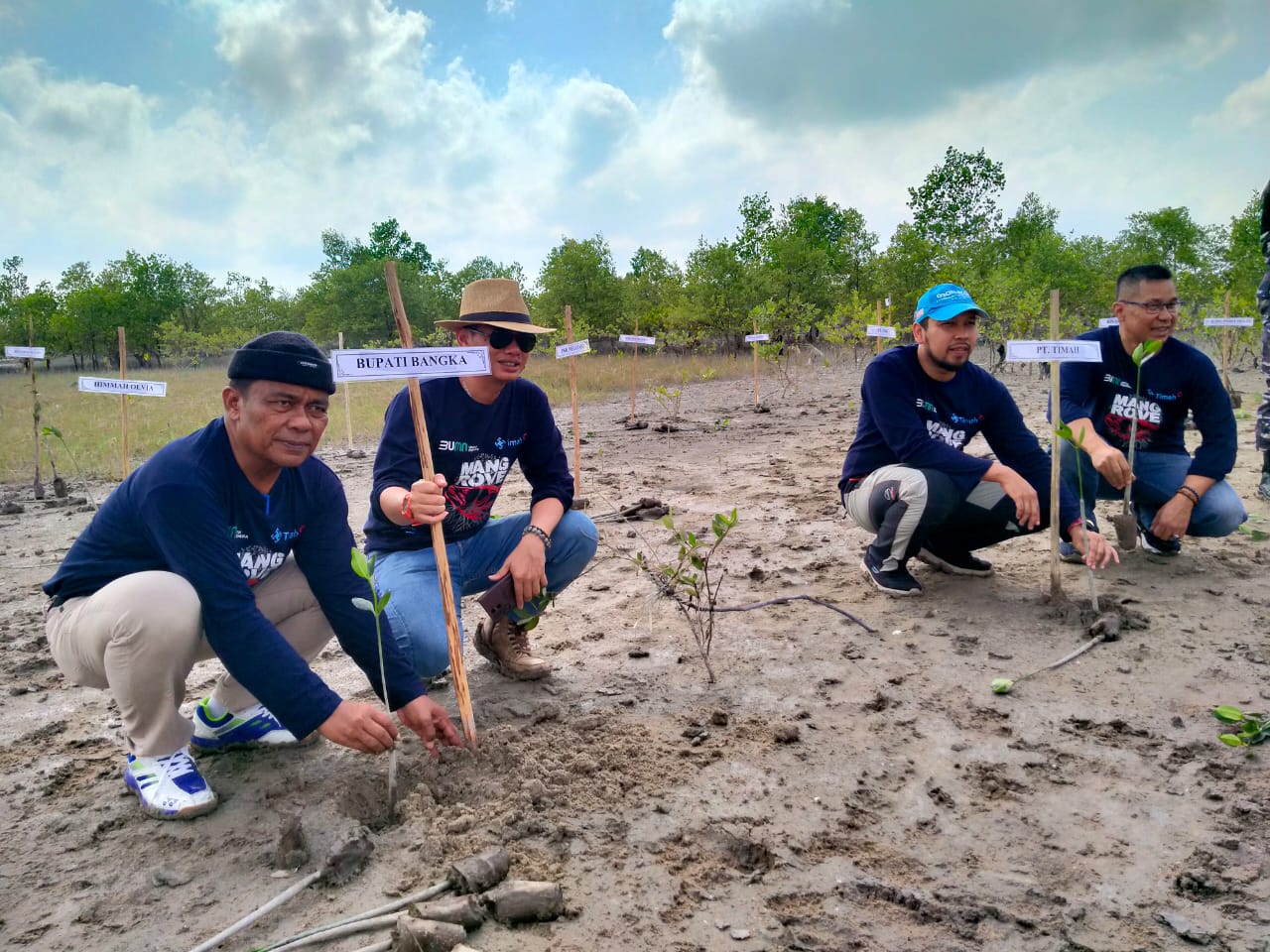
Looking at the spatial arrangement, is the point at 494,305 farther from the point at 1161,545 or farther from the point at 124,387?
the point at 124,387

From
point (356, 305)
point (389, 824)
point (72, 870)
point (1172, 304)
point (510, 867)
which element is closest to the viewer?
point (510, 867)

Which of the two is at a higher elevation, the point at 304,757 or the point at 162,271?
the point at 162,271

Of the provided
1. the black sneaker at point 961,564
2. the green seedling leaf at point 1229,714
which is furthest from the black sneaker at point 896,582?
the green seedling leaf at point 1229,714

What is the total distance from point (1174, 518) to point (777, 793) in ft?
9.28

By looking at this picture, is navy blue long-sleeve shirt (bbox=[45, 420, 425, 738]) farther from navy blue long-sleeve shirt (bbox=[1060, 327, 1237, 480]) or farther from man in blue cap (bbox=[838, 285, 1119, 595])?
navy blue long-sleeve shirt (bbox=[1060, 327, 1237, 480])

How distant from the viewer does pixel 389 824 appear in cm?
217

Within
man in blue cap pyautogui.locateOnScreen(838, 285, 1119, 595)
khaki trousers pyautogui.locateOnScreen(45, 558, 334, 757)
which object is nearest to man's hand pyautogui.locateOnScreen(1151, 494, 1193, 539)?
man in blue cap pyautogui.locateOnScreen(838, 285, 1119, 595)

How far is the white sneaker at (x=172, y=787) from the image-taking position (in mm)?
2246

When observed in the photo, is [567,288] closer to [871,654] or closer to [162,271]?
[871,654]

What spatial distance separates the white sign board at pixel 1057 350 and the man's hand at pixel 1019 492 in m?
0.52

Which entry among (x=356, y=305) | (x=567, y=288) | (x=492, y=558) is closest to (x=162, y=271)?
(x=356, y=305)

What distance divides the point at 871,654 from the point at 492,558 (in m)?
1.64

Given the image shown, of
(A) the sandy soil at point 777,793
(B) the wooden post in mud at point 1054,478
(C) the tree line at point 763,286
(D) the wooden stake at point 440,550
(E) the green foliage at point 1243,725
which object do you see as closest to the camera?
(A) the sandy soil at point 777,793

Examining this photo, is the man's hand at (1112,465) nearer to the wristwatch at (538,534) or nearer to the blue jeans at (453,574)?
the blue jeans at (453,574)
